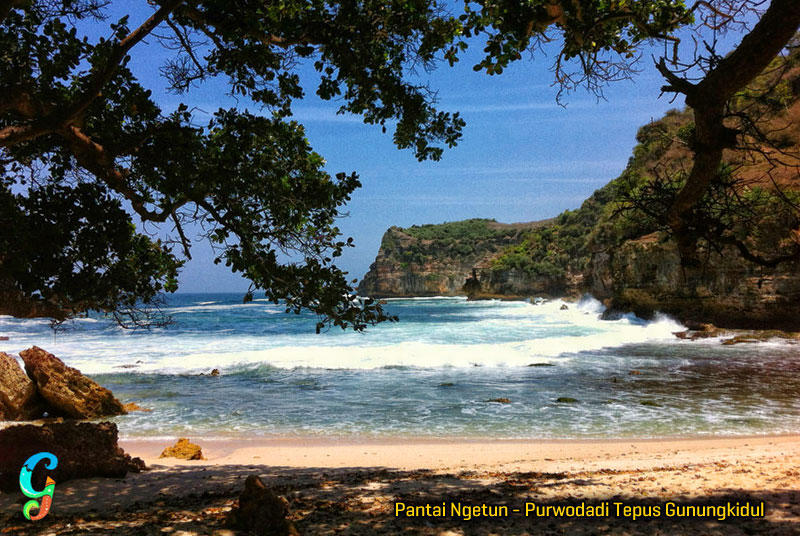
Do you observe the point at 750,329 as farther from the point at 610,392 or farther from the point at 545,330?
the point at 610,392

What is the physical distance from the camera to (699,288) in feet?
84.6

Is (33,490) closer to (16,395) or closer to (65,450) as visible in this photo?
(65,450)

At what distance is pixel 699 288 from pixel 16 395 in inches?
1162

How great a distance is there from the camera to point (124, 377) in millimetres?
16781

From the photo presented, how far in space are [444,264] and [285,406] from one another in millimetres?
97205

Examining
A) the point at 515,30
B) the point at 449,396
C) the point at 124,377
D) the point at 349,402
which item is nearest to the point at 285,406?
the point at 349,402

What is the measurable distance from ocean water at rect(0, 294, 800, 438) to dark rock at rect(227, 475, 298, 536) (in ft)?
16.5

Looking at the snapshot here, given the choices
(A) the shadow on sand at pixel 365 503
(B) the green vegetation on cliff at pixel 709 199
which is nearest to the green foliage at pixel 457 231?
(B) the green vegetation on cliff at pixel 709 199

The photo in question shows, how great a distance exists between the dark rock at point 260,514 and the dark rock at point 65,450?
10.1ft

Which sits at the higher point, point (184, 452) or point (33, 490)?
point (33, 490)

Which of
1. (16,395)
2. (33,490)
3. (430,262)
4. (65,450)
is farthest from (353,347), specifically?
(430,262)

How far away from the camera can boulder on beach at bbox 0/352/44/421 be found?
1011cm

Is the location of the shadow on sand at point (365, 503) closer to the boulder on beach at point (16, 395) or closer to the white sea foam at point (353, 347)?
the boulder on beach at point (16, 395)

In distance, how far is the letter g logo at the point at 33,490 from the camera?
4277 mm
